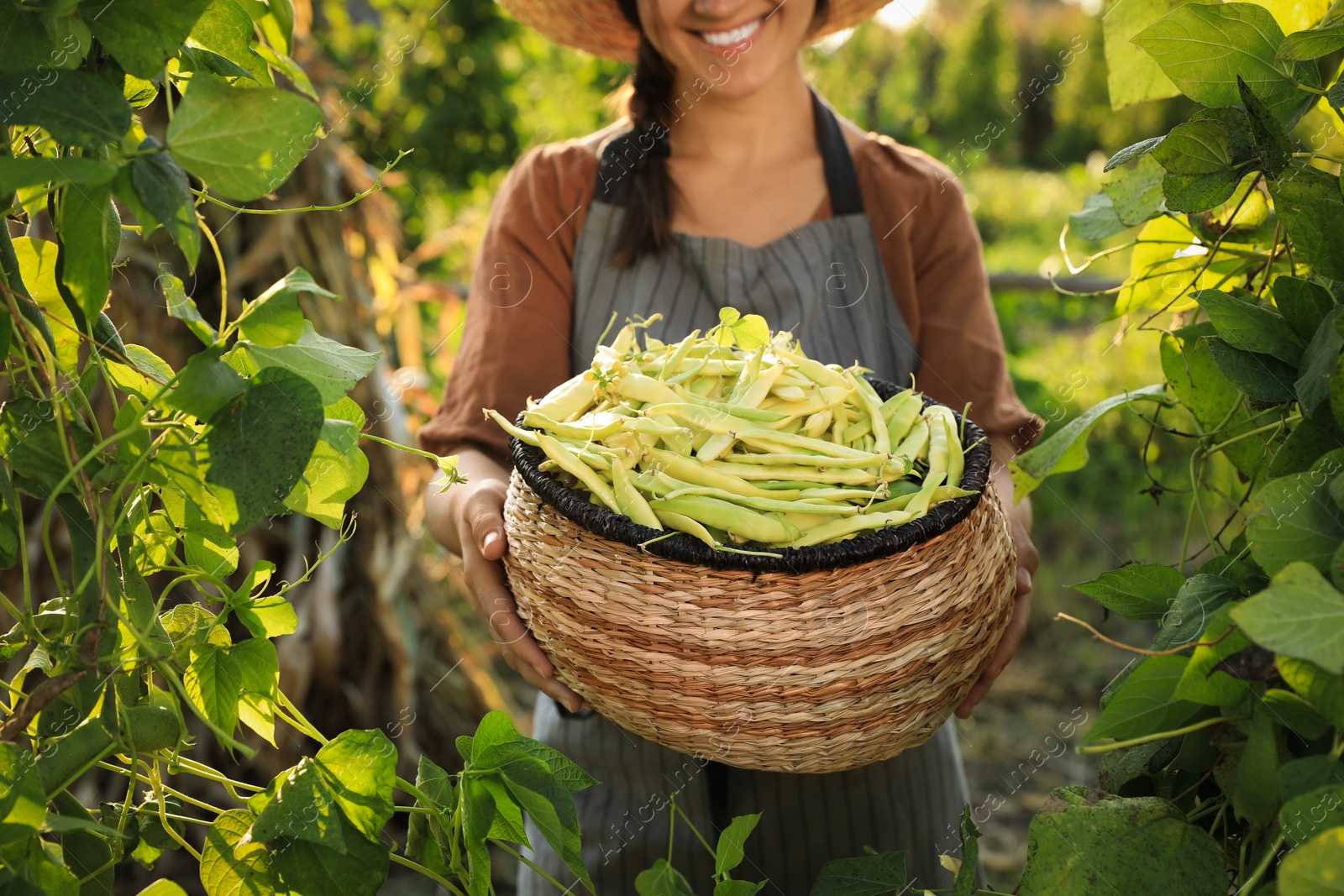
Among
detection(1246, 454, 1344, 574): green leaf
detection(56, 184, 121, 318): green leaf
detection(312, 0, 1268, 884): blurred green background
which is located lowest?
detection(312, 0, 1268, 884): blurred green background

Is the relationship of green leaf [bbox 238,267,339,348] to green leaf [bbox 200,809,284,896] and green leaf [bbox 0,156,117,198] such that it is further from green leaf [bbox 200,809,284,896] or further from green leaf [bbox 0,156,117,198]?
green leaf [bbox 200,809,284,896]


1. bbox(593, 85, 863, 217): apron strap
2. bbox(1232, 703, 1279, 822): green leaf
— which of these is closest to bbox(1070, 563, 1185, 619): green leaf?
bbox(1232, 703, 1279, 822): green leaf

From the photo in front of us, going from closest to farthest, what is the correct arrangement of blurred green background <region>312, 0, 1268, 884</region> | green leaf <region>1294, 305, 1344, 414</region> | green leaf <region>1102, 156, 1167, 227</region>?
green leaf <region>1294, 305, 1344, 414</region>
green leaf <region>1102, 156, 1167, 227</region>
blurred green background <region>312, 0, 1268, 884</region>

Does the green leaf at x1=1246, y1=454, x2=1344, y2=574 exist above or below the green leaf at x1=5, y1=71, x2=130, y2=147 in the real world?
below

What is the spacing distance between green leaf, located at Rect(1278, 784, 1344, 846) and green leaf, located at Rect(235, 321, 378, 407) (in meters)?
0.46

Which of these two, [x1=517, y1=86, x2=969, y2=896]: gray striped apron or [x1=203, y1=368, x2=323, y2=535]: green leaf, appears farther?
[x1=517, y1=86, x2=969, y2=896]: gray striped apron

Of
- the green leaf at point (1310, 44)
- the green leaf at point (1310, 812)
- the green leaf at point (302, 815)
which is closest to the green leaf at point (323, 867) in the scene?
the green leaf at point (302, 815)

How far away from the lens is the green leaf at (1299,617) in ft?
1.36

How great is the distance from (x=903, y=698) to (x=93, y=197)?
59 centimetres

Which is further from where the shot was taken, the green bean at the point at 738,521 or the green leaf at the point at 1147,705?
the green bean at the point at 738,521

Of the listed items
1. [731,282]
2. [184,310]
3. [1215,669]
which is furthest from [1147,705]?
[731,282]

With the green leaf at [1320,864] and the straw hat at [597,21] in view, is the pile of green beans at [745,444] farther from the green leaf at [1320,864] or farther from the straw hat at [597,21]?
the straw hat at [597,21]

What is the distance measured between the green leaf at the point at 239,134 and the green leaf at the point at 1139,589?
0.48 meters

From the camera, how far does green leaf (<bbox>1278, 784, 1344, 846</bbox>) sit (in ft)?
1.41
